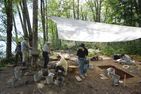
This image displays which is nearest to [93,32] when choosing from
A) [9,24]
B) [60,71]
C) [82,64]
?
[82,64]

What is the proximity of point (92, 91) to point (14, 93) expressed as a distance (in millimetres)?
3633

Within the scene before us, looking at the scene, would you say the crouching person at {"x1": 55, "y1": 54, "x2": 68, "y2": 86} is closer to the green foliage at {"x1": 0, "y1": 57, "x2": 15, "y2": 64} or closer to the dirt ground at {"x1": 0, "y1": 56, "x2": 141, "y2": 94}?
the dirt ground at {"x1": 0, "y1": 56, "x2": 141, "y2": 94}

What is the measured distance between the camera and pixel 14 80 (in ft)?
48.4

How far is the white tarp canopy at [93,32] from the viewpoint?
1252 centimetres

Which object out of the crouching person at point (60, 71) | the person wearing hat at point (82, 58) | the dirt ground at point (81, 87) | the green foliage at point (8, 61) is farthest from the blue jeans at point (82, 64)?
the green foliage at point (8, 61)

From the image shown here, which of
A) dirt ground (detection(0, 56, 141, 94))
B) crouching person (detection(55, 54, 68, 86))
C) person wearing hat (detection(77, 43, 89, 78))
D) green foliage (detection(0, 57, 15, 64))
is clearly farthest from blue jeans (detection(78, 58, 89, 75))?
green foliage (detection(0, 57, 15, 64))

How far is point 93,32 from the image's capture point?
44.1 feet

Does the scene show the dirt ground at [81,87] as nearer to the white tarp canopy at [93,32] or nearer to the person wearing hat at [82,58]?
the person wearing hat at [82,58]

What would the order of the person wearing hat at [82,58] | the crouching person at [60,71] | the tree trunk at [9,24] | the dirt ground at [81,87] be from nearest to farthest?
the dirt ground at [81,87] < the crouching person at [60,71] < the person wearing hat at [82,58] < the tree trunk at [9,24]

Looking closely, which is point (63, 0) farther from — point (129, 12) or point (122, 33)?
point (122, 33)

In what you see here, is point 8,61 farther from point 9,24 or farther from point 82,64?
point 82,64

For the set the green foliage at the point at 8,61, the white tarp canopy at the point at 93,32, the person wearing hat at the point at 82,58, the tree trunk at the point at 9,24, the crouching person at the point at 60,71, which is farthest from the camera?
the tree trunk at the point at 9,24

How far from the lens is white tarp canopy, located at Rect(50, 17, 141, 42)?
493 inches

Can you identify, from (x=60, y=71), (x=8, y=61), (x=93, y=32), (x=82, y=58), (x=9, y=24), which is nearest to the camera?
(x=93, y=32)
